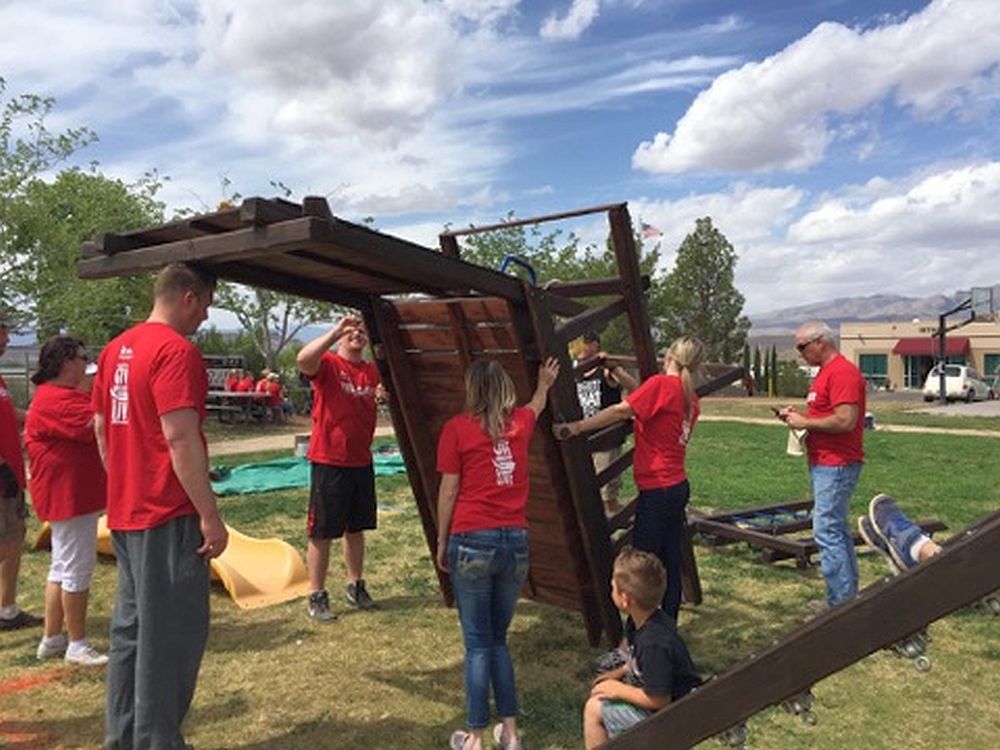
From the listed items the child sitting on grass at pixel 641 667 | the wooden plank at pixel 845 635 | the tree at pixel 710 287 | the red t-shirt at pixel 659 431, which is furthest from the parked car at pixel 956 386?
the wooden plank at pixel 845 635

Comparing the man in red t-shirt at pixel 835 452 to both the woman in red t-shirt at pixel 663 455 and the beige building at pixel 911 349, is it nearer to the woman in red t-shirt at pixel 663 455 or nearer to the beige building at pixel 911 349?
the woman in red t-shirt at pixel 663 455

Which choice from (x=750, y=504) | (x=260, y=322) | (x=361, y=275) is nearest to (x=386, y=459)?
(x=750, y=504)

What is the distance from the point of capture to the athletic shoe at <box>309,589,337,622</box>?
570 centimetres

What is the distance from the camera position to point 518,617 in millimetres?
5793

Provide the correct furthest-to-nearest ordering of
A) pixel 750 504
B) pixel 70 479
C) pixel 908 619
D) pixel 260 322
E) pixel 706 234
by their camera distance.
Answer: pixel 706 234 < pixel 260 322 < pixel 750 504 < pixel 70 479 < pixel 908 619

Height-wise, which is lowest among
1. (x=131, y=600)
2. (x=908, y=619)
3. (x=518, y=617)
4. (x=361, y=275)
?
(x=518, y=617)

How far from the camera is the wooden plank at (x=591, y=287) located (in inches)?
205

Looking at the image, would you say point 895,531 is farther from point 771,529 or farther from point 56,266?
point 56,266

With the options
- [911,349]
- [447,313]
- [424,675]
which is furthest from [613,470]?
[911,349]

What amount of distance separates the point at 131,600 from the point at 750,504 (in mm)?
8019

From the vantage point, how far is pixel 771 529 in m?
7.39

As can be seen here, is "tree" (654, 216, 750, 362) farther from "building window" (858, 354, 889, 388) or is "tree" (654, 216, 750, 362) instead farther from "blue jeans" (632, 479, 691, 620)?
"blue jeans" (632, 479, 691, 620)

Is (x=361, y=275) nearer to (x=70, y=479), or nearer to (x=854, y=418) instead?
(x=70, y=479)

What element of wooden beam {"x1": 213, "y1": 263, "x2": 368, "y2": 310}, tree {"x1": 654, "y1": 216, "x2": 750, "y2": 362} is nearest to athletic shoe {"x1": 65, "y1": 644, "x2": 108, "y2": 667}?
wooden beam {"x1": 213, "y1": 263, "x2": 368, "y2": 310}
